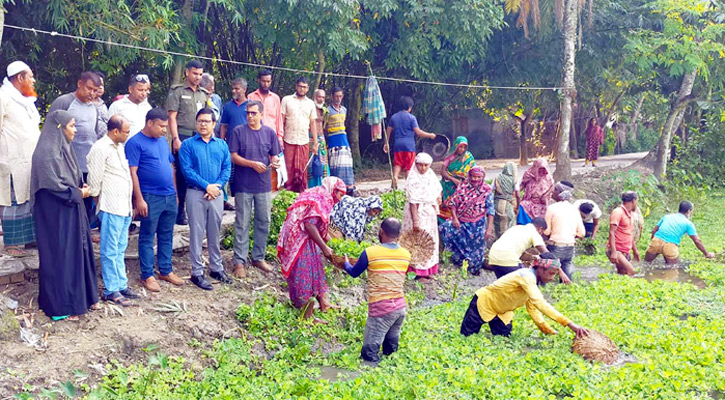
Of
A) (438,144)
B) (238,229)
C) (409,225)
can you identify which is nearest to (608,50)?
(438,144)

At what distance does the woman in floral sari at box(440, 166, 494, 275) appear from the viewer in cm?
1132

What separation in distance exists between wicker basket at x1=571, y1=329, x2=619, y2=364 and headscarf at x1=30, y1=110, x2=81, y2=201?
5.32 metres

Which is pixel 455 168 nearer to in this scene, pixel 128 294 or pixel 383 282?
pixel 383 282

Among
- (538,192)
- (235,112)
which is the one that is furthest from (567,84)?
(235,112)

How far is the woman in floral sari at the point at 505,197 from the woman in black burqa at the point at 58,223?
7516mm

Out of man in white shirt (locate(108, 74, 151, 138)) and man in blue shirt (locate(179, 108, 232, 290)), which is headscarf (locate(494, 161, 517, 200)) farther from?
man in white shirt (locate(108, 74, 151, 138))

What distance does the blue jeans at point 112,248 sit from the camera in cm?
720

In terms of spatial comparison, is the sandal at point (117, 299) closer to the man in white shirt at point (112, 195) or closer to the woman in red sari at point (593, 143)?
the man in white shirt at point (112, 195)

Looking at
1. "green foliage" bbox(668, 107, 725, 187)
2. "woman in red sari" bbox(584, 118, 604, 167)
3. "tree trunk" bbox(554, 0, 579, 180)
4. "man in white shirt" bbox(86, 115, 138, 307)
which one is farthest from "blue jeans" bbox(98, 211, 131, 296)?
"woman in red sari" bbox(584, 118, 604, 167)

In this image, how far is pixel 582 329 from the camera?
22.9 ft

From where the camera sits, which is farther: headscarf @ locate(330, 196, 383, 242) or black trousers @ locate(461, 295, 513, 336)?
headscarf @ locate(330, 196, 383, 242)

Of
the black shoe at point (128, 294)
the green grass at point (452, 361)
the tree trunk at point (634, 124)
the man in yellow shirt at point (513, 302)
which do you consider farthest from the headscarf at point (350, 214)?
the tree trunk at point (634, 124)

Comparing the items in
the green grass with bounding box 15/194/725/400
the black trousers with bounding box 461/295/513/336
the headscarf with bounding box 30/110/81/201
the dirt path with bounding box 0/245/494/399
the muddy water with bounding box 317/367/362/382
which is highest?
the headscarf with bounding box 30/110/81/201

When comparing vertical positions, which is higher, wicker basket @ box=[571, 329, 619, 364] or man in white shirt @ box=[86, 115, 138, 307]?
man in white shirt @ box=[86, 115, 138, 307]
